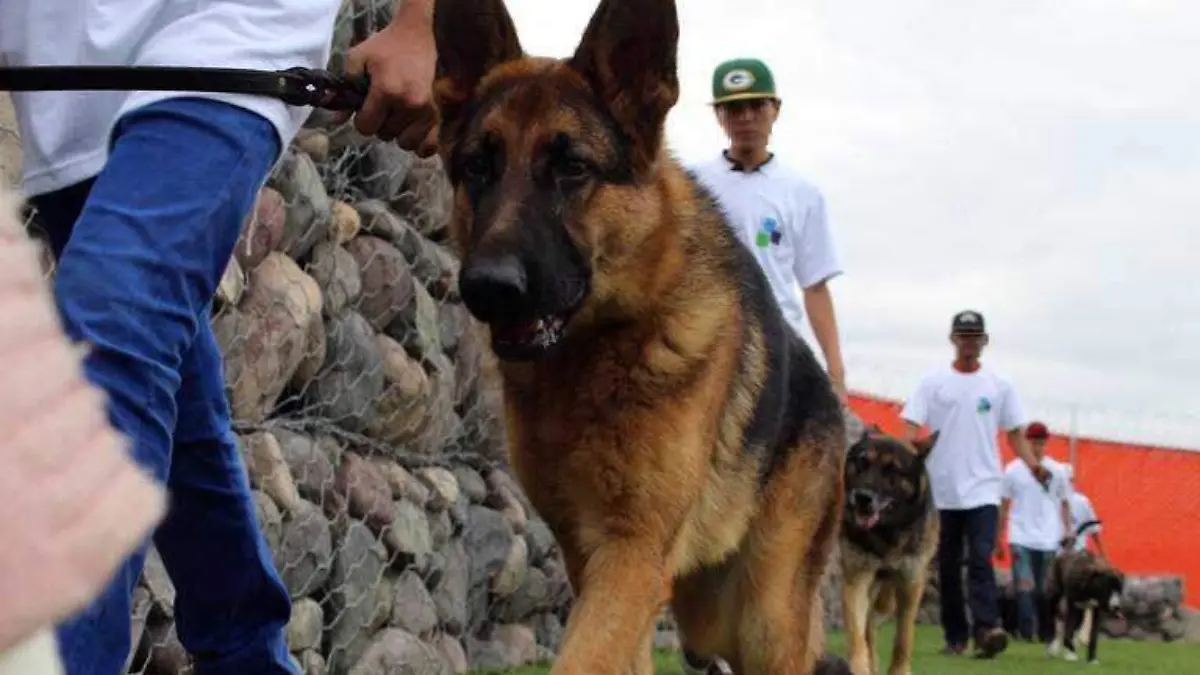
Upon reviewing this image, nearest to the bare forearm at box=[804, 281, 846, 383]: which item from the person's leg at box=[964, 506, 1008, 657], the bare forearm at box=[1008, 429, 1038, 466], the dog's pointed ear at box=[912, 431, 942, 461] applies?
the dog's pointed ear at box=[912, 431, 942, 461]

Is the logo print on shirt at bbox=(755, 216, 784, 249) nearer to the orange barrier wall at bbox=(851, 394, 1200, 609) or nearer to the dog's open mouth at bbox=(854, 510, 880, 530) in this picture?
the dog's open mouth at bbox=(854, 510, 880, 530)

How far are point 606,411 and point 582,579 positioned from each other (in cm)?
39

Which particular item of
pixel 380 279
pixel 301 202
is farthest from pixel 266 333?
pixel 380 279

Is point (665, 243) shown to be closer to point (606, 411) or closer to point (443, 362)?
point (606, 411)

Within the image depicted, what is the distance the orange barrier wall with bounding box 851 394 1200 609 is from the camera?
24484mm

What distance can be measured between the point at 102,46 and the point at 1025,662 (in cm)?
1246

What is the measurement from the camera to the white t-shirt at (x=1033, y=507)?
18.2m

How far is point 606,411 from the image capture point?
4.14 meters

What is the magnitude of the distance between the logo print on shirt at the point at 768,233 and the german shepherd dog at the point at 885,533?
463 centimetres

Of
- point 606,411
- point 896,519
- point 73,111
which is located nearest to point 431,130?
point 73,111

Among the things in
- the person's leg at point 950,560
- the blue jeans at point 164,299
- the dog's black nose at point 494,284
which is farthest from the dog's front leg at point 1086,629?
the blue jeans at point 164,299

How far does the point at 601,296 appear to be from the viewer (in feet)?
13.6

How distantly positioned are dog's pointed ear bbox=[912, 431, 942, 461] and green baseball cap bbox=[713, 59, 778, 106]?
17.8 feet

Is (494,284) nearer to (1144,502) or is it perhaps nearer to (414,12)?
(414,12)
